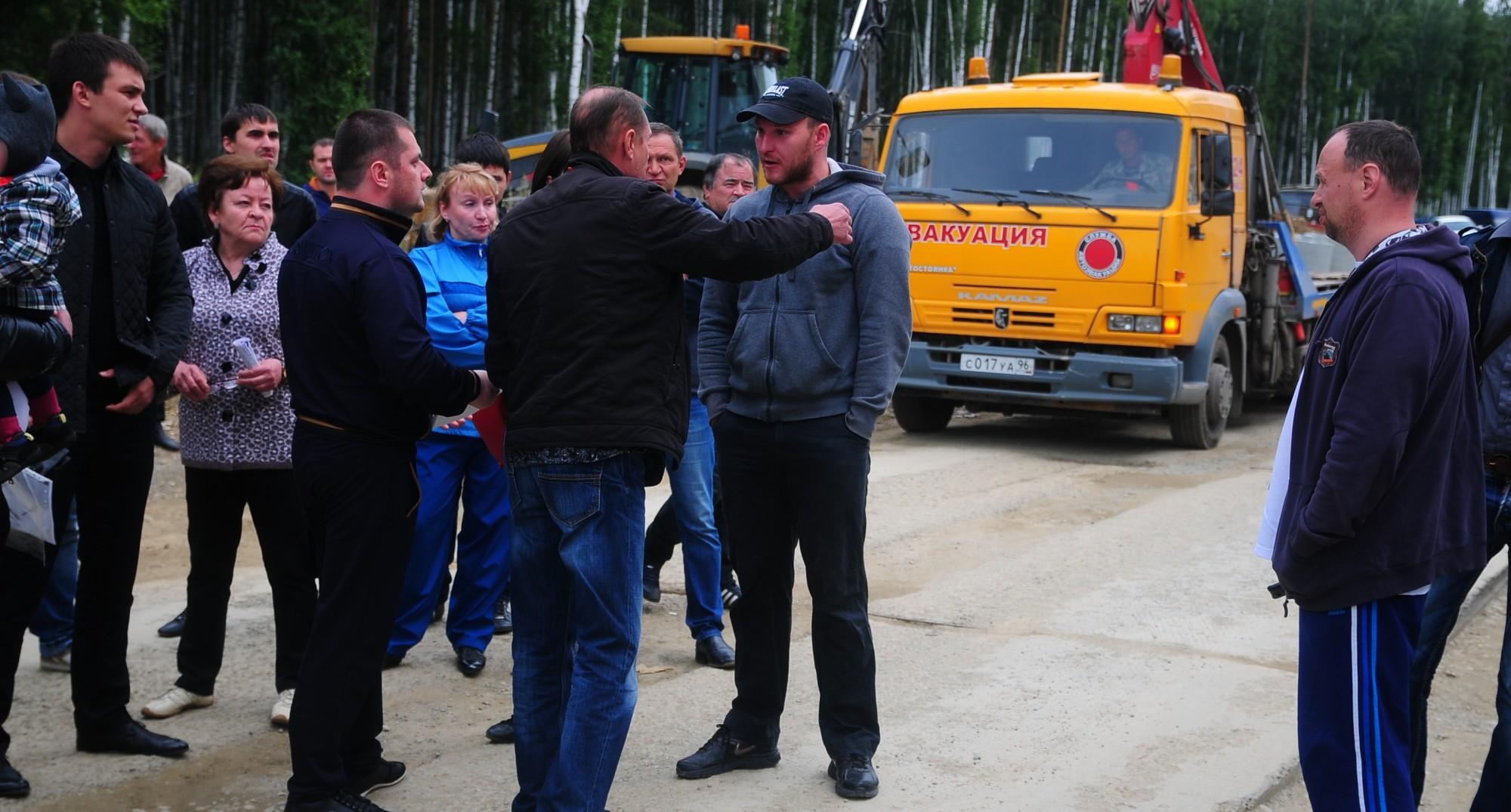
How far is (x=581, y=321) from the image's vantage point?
3.43 m

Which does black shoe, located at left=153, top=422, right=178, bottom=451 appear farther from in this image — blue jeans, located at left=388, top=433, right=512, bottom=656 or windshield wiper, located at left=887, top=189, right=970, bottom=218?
windshield wiper, located at left=887, top=189, right=970, bottom=218

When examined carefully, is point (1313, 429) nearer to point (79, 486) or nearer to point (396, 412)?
point (396, 412)

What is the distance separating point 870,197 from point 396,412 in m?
1.43

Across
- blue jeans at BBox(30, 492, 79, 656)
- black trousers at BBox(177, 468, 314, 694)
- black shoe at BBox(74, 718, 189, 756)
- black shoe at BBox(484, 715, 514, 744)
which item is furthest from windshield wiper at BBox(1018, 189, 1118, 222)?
black shoe at BBox(74, 718, 189, 756)

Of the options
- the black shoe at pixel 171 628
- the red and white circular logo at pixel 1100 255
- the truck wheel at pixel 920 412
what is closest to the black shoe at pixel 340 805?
the black shoe at pixel 171 628

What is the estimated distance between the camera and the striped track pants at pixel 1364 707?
3100 millimetres

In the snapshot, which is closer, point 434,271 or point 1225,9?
point 434,271

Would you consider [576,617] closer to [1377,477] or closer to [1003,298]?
[1377,477]

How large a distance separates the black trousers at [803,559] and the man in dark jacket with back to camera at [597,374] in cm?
54

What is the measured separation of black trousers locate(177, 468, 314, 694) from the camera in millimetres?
4617

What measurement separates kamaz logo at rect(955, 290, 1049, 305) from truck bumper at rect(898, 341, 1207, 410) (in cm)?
35

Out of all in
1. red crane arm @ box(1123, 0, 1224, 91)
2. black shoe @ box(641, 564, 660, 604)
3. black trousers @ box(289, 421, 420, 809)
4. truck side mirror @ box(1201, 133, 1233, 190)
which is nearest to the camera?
black trousers @ box(289, 421, 420, 809)

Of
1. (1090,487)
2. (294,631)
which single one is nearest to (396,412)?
(294,631)

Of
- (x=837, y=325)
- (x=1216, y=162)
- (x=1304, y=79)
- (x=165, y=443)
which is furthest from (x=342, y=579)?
(x=1304, y=79)
